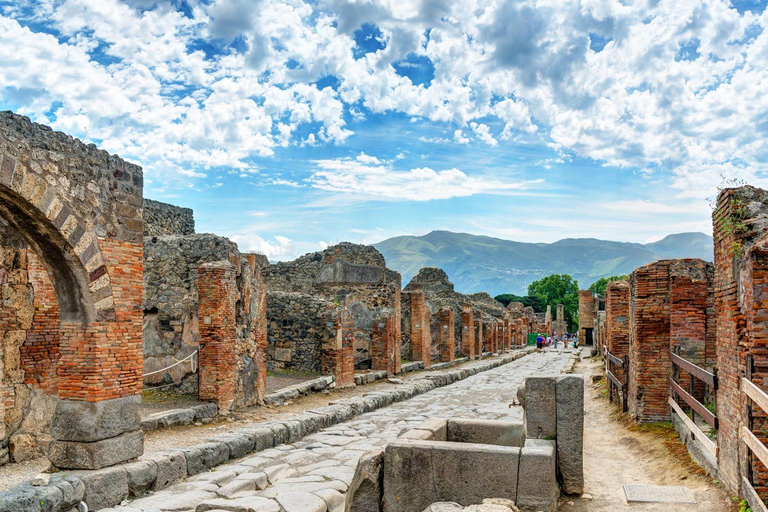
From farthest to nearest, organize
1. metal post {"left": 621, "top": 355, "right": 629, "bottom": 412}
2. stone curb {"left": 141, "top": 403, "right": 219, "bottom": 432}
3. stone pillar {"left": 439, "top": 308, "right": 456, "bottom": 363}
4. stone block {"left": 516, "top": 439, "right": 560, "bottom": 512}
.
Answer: stone pillar {"left": 439, "top": 308, "right": 456, "bottom": 363} < metal post {"left": 621, "top": 355, "right": 629, "bottom": 412} < stone curb {"left": 141, "top": 403, "right": 219, "bottom": 432} < stone block {"left": 516, "top": 439, "right": 560, "bottom": 512}

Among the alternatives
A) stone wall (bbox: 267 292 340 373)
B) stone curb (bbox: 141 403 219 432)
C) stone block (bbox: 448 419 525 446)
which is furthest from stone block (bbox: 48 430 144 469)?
stone wall (bbox: 267 292 340 373)

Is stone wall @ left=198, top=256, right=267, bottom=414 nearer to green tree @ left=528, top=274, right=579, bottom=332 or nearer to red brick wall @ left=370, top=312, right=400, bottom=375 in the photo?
red brick wall @ left=370, top=312, right=400, bottom=375

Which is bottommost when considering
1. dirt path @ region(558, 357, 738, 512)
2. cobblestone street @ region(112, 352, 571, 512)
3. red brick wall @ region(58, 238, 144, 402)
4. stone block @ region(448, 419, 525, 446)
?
cobblestone street @ region(112, 352, 571, 512)

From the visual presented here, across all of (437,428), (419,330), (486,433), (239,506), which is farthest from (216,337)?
(419,330)

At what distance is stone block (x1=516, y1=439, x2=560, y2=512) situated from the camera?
614cm

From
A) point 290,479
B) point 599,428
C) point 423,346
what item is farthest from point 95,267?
point 423,346

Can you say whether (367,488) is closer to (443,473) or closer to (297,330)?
(443,473)

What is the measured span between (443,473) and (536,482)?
96cm

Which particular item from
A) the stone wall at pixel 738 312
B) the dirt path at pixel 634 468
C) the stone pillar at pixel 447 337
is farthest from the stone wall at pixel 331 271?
the stone wall at pixel 738 312

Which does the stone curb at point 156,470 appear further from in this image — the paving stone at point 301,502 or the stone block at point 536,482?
the stone block at point 536,482

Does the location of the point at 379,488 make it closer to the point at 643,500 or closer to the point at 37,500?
the point at 643,500

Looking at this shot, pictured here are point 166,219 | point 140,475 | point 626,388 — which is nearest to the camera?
point 140,475

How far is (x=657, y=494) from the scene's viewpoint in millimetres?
6879

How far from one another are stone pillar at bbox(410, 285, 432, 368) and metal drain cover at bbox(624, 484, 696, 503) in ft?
52.3
